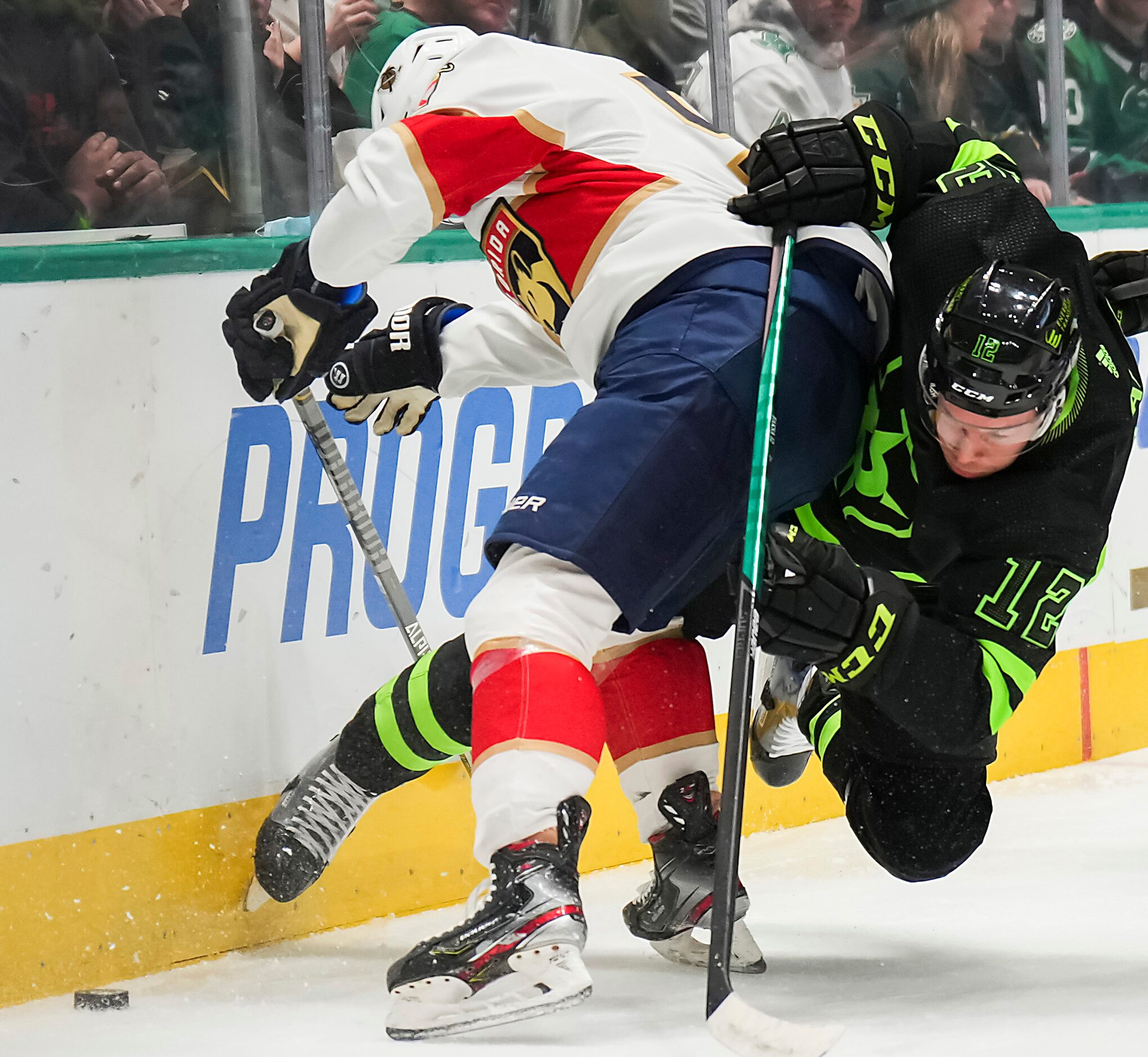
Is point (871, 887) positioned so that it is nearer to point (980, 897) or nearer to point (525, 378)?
point (980, 897)

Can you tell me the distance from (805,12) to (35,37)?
1778 mm

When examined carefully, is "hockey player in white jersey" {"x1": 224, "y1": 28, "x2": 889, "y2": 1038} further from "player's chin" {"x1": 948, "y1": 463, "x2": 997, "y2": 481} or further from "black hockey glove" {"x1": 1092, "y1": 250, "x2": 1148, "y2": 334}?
"black hockey glove" {"x1": 1092, "y1": 250, "x2": 1148, "y2": 334}

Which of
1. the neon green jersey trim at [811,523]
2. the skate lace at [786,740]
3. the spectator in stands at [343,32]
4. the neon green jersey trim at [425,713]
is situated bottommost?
the skate lace at [786,740]

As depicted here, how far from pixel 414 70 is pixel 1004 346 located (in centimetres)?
89

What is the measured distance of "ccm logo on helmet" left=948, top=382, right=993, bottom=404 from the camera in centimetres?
187

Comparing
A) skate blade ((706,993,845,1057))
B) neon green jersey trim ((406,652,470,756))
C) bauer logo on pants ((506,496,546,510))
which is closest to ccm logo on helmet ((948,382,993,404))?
bauer logo on pants ((506,496,546,510))

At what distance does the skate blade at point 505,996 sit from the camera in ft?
5.59

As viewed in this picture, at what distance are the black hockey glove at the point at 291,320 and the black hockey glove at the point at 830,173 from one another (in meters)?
0.62

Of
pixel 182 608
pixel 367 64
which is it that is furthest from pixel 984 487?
pixel 367 64

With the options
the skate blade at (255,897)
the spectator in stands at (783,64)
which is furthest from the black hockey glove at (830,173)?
the skate blade at (255,897)

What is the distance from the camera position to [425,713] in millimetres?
2242

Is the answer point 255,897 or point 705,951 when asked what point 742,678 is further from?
point 255,897

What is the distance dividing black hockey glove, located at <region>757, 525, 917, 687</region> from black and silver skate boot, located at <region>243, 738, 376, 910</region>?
31.7 inches

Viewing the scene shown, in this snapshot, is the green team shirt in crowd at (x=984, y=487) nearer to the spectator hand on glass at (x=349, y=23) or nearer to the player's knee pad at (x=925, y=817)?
the player's knee pad at (x=925, y=817)
